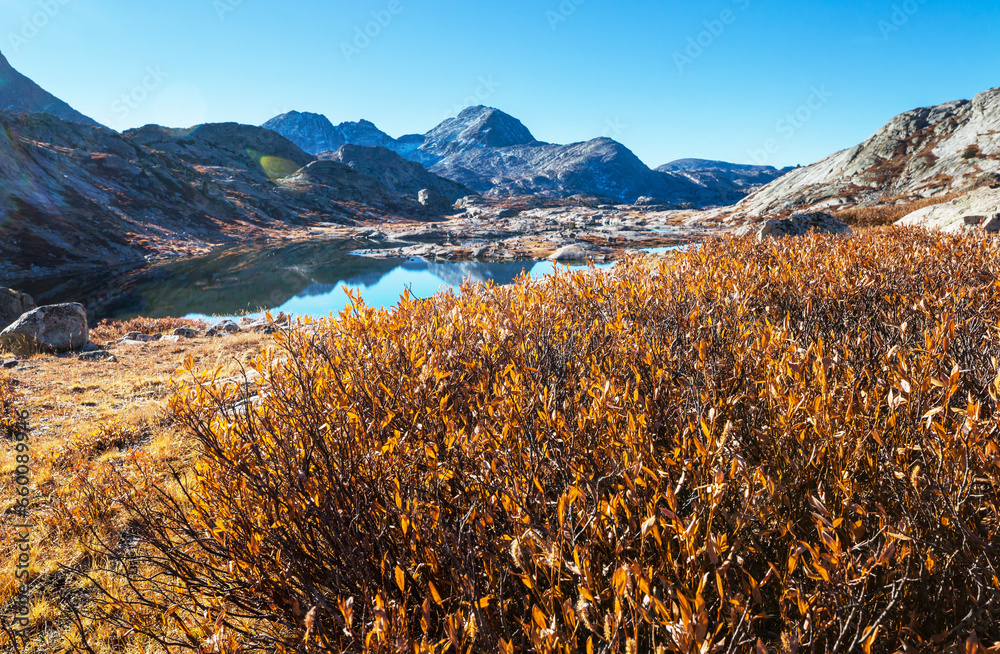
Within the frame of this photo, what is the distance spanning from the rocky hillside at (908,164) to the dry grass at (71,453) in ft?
244

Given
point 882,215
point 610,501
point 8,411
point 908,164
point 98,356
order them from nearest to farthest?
point 610,501 < point 8,411 < point 98,356 < point 882,215 < point 908,164

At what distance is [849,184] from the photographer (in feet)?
240

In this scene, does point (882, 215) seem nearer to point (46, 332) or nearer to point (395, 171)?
point (46, 332)

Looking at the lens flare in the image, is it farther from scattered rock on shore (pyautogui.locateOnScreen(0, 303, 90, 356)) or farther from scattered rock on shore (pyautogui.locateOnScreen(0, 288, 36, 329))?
scattered rock on shore (pyautogui.locateOnScreen(0, 303, 90, 356))

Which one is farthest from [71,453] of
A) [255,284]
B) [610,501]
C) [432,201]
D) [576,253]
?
[432,201]

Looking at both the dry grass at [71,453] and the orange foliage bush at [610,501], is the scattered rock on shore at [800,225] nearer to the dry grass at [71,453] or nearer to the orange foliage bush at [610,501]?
the orange foliage bush at [610,501]

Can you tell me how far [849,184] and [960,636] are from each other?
308 ft

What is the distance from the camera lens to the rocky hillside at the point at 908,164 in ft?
200

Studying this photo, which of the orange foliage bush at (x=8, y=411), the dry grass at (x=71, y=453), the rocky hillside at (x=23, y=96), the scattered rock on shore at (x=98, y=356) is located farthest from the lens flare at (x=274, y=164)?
the orange foliage bush at (x=8, y=411)

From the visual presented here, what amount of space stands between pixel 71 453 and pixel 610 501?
26.4 feet

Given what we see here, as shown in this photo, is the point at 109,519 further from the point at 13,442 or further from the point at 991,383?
the point at 991,383

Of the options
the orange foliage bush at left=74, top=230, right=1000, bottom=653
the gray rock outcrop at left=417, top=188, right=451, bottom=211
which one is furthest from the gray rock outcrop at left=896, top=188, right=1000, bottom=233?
the gray rock outcrop at left=417, top=188, right=451, bottom=211

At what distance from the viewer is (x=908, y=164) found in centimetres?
7181

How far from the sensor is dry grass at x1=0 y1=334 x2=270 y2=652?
3855 millimetres
